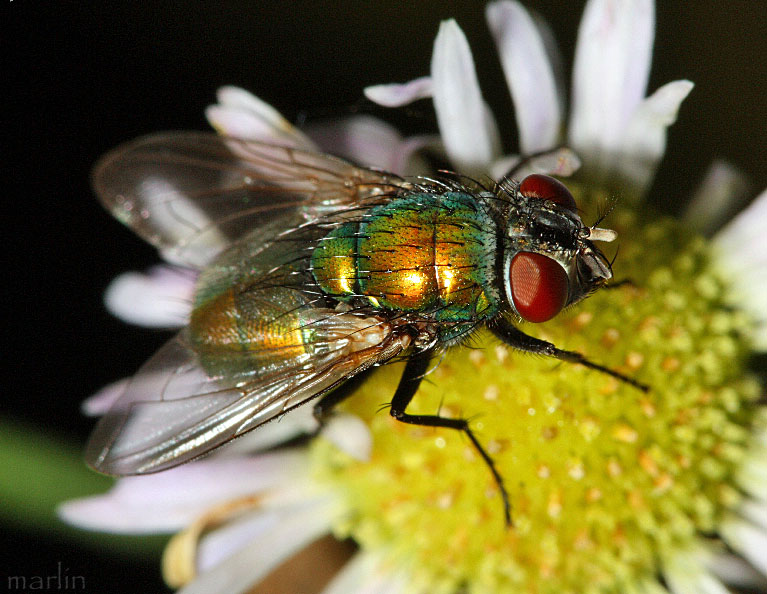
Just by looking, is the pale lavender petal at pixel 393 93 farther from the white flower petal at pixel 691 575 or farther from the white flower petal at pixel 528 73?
the white flower petal at pixel 691 575

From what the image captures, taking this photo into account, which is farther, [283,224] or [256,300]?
[283,224]

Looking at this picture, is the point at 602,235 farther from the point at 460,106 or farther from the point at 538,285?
the point at 460,106

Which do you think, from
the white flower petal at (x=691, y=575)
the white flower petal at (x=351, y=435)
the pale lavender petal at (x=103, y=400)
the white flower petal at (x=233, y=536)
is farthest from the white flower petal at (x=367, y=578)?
the pale lavender petal at (x=103, y=400)

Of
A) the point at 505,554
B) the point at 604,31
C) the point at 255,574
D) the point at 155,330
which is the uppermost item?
the point at 604,31

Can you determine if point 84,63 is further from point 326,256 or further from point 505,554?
point 505,554

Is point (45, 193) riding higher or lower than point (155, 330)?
higher

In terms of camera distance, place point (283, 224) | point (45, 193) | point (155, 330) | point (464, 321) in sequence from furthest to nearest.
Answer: point (45, 193) < point (155, 330) < point (283, 224) < point (464, 321)

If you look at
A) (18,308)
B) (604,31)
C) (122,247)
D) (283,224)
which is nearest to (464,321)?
(283,224)
